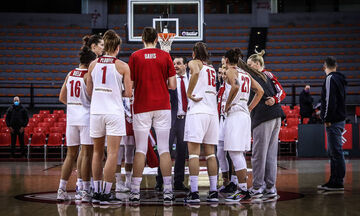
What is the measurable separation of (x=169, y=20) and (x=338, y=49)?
10610 millimetres

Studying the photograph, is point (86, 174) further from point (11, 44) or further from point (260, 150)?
point (11, 44)

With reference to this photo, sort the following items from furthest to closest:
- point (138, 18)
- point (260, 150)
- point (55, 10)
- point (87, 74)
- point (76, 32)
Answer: point (55, 10), point (76, 32), point (138, 18), point (260, 150), point (87, 74)

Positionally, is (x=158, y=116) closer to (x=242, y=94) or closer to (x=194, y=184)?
(x=194, y=184)

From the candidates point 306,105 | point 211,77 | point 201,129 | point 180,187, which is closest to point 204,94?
point 211,77

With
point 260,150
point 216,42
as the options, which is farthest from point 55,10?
point 260,150

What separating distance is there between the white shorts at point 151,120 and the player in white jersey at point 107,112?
0.62ft

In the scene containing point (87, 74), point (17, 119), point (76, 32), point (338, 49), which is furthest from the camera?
point (76, 32)

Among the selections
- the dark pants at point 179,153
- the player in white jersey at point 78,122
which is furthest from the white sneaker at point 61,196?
the dark pants at point 179,153

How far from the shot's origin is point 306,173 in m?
8.99

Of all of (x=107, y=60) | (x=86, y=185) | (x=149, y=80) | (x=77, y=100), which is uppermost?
(x=107, y=60)

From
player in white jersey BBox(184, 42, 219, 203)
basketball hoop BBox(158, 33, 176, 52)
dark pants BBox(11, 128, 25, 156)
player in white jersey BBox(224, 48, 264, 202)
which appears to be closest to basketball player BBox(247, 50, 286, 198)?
player in white jersey BBox(224, 48, 264, 202)

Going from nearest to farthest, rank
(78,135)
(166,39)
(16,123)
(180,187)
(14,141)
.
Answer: (78,135) < (180,187) < (166,39) < (16,123) < (14,141)

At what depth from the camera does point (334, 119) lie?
22.4 feet

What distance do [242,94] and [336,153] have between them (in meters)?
1.91
